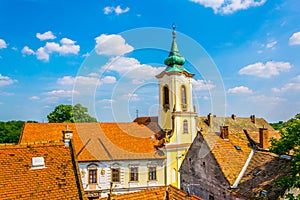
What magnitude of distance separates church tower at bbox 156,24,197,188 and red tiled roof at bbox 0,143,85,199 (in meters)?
18.2

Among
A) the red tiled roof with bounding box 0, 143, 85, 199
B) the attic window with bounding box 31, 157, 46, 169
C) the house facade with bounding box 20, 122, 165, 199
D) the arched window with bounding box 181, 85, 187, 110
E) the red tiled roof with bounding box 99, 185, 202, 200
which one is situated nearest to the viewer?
the red tiled roof with bounding box 0, 143, 85, 199

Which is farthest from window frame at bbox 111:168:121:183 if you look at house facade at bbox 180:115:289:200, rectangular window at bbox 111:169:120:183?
house facade at bbox 180:115:289:200

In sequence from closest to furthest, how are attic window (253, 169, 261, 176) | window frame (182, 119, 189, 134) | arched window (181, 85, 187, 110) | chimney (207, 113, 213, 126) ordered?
1. attic window (253, 169, 261, 176)
2. window frame (182, 119, 189, 134)
3. arched window (181, 85, 187, 110)
4. chimney (207, 113, 213, 126)

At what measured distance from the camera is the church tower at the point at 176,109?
94.9ft

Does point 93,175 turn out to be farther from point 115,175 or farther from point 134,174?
point 134,174

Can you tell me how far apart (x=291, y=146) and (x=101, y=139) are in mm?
19802

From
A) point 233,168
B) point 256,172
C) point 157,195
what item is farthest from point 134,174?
point 157,195

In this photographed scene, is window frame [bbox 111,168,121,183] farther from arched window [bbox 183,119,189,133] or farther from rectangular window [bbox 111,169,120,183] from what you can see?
arched window [bbox 183,119,189,133]

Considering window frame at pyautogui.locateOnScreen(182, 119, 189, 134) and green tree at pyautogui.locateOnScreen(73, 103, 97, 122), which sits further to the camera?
green tree at pyautogui.locateOnScreen(73, 103, 97, 122)

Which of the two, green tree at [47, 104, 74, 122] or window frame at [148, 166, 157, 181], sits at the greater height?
green tree at [47, 104, 74, 122]

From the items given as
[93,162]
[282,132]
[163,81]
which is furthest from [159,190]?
[163,81]

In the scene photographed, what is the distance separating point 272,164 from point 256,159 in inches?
71.2

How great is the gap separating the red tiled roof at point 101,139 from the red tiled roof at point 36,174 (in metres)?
12.9

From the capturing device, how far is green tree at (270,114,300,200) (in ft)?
35.3
